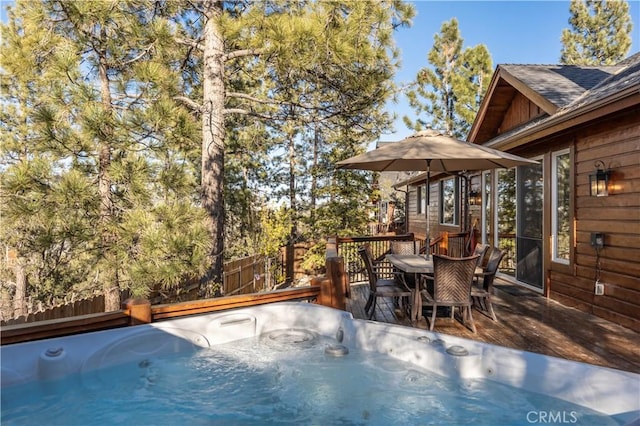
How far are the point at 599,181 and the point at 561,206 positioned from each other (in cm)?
106

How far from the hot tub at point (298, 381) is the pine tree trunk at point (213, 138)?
2.33 meters

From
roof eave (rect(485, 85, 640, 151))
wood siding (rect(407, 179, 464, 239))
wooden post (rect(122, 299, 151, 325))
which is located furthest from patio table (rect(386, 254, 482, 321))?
wood siding (rect(407, 179, 464, 239))

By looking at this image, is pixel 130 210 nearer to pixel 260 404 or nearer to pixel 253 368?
pixel 253 368

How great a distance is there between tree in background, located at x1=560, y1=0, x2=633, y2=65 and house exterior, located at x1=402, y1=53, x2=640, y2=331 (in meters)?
14.2

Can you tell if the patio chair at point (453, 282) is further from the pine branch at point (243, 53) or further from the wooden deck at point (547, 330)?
the pine branch at point (243, 53)

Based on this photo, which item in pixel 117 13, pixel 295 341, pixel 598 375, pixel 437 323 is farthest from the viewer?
pixel 437 323

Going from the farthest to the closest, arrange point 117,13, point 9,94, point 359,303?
point 9,94 < point 359,303 < point 117,13

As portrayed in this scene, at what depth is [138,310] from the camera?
330cm

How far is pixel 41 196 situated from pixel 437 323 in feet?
13.9

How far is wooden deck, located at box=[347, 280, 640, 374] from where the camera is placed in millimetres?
3518

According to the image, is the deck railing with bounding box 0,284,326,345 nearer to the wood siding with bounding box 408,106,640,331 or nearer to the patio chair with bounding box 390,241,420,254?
the patio chair with bounding box 390,241,420,254

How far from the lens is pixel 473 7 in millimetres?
10727

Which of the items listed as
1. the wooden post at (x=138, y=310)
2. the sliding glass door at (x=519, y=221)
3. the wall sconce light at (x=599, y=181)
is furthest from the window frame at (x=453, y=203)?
the wooden post at (x=138, y=310)

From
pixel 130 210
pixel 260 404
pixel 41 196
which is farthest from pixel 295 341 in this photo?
pixel 41 196
